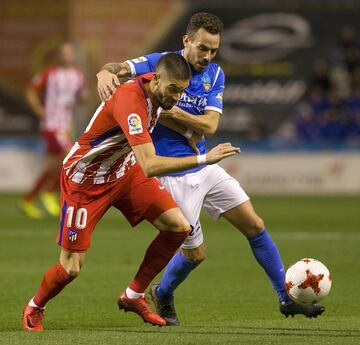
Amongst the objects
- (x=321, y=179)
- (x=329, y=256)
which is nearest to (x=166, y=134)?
(x=329, y=256)

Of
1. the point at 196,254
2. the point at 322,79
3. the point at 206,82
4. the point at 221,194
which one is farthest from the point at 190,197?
the point at 322,79

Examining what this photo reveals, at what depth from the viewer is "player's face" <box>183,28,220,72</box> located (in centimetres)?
774

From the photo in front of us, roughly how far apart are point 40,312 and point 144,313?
757 millimetres

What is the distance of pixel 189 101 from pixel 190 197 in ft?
2.36

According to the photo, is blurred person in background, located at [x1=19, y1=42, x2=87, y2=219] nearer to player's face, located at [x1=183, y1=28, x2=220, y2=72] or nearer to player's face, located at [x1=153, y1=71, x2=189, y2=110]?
player's face, located at [x1=183, y1=28, x2=220, y2=72]

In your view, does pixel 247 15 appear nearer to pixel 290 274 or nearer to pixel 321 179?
pixel 321 179

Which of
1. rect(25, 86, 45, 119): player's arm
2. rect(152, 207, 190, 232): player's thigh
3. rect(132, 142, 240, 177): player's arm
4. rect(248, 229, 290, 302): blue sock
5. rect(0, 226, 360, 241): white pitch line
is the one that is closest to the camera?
rect(132, 142, 240, 177): player's arm

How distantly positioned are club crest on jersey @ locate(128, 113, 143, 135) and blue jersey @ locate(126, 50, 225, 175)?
1.16m

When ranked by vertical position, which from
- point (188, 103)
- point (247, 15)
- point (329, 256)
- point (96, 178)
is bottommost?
point (329, 256)

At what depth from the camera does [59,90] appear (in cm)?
1766

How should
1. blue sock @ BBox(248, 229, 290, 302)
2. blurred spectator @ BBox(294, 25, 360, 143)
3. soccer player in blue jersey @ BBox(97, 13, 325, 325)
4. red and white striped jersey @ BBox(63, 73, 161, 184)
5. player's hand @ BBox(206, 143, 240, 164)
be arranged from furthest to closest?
blurred spectator @ BBox(294, 25, 360, 143) → blue sock @ BBox(248, 229, 290, 302) → soccer player in blue jersey @ BBox(97, 13, 325, 325) → red and white striped jersey @ BBox(63, 73, 161, 184) → player's hand @ BBox(206, 143, 240, 164)

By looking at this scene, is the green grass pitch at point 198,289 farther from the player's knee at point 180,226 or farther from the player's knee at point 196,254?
the player's knee at point 180,226

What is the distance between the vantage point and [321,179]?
22.7m

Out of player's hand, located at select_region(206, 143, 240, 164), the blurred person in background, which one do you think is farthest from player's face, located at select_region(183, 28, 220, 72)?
the blurred person in background
